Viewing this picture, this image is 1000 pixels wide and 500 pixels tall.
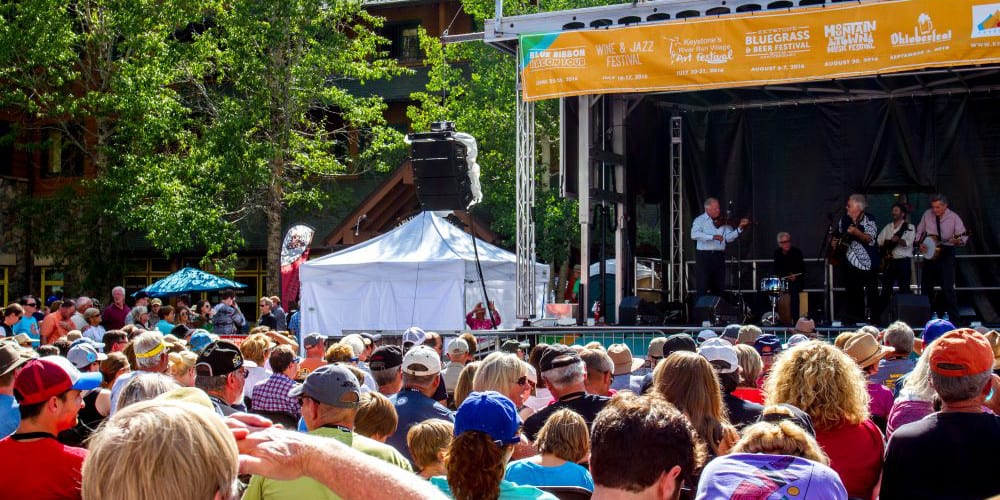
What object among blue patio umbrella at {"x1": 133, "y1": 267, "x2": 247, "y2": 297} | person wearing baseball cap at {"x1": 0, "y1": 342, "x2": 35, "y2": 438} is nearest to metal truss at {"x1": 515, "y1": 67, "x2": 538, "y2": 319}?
person wearing baseball cap at {"x1": 0, "y1": 342, "x2": 35, "y2": 438}

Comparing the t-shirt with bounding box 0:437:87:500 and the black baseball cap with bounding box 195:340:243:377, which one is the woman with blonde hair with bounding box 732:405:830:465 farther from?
the black baseball cap with bounding box 195:340:243:377

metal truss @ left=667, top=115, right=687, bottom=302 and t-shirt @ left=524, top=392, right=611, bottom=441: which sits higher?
metal truss @ left=667, top=115, right=687, bottom=302

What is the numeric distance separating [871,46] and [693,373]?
8454mm

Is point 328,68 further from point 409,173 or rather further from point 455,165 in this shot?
point 455,165

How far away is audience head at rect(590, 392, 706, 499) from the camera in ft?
8.52

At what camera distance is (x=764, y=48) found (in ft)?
39.8

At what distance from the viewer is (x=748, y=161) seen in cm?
1664

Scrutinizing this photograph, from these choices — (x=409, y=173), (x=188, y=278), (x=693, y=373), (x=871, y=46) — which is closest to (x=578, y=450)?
(x=693, y=373)

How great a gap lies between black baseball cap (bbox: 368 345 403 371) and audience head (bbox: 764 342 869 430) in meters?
2.60

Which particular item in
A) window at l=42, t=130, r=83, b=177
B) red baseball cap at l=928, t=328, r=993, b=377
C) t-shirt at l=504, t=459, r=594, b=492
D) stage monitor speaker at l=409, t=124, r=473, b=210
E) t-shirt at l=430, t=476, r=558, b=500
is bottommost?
t-shirt at l=504, t=459, r=594, b=492

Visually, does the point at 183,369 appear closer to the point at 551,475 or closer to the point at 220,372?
the point at 220,372

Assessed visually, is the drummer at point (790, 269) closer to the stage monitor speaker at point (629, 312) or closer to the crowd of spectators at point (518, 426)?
the stage monitor speaker at point (629, 312)

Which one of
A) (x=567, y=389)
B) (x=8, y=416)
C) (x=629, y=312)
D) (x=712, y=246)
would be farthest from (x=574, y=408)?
(x=712, y=246)

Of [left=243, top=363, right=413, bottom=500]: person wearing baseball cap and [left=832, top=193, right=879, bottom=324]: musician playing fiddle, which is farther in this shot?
[left=832, top=193, right=879, bottom=324]: musician playing fiddle
